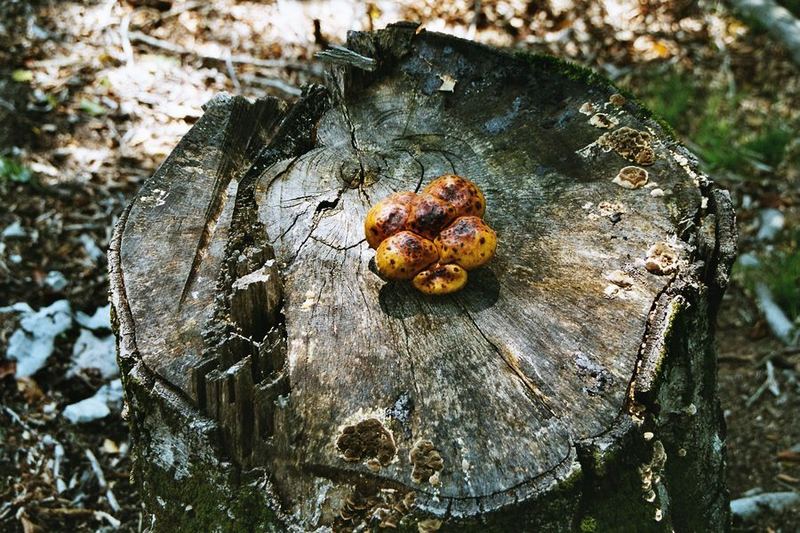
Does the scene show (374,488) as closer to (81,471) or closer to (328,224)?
(328,224)

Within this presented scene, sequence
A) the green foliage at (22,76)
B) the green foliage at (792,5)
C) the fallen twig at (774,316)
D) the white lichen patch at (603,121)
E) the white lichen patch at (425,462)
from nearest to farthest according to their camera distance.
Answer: the white lichen patch at (425,462), the white lichen patch at (603,121), the fallen twig at (774,316), the green foliage at (22,76), the green foliage at (792,5)

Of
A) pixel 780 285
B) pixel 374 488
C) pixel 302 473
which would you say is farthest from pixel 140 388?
pixel 780 285

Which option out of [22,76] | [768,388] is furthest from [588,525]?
[22,76]

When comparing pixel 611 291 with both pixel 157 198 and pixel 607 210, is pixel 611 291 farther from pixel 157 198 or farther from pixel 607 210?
pixel 157 198

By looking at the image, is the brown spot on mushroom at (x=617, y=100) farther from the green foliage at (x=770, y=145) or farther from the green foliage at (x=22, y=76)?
the green foliage at (x=22, y=76)

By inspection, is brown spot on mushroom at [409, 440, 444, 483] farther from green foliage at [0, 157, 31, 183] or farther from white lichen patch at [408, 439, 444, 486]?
green foliage at [0, 157, 31, 183]

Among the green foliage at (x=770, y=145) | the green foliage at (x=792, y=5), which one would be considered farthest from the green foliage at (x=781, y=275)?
the green foliage at (x=792, y=5)

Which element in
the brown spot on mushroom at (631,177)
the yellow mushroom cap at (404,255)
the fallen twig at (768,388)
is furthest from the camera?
the fallen twig at (768,388)
